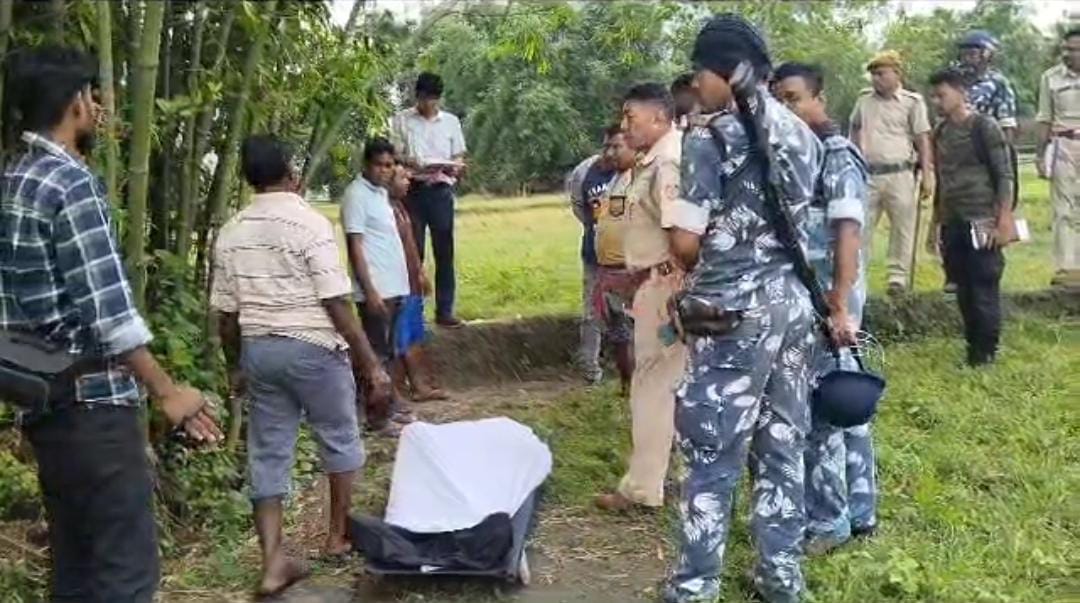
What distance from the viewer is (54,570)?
3.71 metres

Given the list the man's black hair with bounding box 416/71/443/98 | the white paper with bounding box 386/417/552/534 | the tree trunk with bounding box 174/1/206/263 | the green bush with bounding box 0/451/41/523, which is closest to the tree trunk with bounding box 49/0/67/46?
the tree trunk with bounding box 174/1/206/263

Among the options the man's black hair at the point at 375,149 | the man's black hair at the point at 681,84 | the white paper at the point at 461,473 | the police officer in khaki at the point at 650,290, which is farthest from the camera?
the man's black hair at the point at 375,149

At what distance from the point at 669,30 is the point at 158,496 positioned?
5.37 m

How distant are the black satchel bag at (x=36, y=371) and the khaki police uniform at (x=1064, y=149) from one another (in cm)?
784

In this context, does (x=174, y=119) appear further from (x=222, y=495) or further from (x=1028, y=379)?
(x=1028, y=379)

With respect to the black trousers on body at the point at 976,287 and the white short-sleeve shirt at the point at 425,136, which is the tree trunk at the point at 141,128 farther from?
the black trousers on body at the point at 976,287

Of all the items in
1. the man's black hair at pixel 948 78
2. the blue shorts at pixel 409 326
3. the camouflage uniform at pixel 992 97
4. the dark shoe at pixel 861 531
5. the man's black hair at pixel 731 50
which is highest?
the man's black hair at pixel 731 50

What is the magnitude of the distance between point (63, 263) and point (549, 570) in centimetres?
226

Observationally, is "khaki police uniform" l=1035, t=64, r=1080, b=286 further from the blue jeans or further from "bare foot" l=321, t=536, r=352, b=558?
"bare foot" l=321, t=536, r=352, b=558

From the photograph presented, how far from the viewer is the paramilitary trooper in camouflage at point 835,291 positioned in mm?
4566

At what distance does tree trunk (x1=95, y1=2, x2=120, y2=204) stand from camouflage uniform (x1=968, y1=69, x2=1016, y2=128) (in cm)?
619

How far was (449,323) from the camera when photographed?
8891mm

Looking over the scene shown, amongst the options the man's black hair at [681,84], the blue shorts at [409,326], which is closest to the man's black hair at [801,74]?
the man's black hair at [681,84]

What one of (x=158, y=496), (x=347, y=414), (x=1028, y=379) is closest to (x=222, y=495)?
(x=158, y=496)
